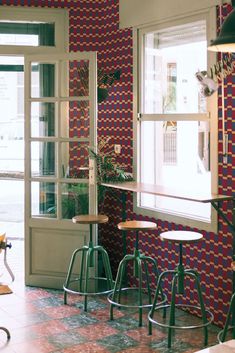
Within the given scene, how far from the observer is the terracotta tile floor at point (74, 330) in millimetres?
3973

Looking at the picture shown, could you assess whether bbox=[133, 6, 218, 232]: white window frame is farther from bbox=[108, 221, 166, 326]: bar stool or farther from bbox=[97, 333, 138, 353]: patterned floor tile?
bbox=[97, 333, 138, 353]: patterned floor tile

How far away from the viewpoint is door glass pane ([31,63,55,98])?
209 inches

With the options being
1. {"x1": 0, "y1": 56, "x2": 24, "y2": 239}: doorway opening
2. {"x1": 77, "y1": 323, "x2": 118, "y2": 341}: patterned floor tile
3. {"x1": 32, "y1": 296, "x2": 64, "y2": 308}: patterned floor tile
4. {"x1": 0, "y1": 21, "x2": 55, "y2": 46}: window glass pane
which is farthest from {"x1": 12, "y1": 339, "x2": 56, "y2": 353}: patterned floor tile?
{"x1": 0, "y1": 56, "x2": 24, "y2": 239}: doorway opening

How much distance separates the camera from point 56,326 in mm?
4379

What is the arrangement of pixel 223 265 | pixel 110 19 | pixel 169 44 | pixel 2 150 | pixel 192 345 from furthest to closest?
pixel 2 150
pixel 110 19
pixel 169 44
pixel 223 265
pixel 192 345

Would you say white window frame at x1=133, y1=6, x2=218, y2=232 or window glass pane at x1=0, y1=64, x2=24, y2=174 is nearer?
white window frame at x1=133, y1=6, x2=218, y2=232

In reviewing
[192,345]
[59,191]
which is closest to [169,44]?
[59,191]

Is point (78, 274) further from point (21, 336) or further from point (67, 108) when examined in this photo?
point (67, 108)

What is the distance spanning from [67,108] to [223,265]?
2048 mm

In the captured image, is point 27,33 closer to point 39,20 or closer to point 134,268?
point 39,20

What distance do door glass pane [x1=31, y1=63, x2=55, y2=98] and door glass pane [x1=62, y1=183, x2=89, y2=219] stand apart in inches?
35.2

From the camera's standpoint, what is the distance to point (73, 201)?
5328 mm

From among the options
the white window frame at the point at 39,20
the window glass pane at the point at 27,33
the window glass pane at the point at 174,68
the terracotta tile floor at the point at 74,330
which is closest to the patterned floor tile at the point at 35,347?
the terracotta tile floor at the point at 74,330

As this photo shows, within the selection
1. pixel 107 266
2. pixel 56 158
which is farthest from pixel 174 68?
pixel 107 266
